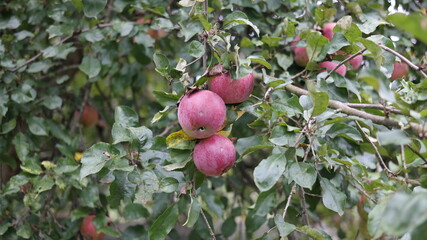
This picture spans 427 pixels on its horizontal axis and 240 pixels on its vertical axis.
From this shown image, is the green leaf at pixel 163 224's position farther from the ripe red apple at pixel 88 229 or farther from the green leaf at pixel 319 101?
the ripe red apple at pixel 88 229

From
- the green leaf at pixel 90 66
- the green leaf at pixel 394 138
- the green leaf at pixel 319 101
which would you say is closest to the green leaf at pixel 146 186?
the green leaf at pixel 319 101

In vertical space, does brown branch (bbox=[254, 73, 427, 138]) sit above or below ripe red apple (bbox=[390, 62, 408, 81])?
above

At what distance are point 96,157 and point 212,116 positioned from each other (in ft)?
0.93

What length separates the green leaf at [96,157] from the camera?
1.01 metres

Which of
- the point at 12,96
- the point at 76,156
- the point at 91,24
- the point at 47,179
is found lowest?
the point at 76,156

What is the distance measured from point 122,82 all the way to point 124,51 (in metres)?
0.24

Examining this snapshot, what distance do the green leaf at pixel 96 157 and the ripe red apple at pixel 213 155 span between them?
0.19m

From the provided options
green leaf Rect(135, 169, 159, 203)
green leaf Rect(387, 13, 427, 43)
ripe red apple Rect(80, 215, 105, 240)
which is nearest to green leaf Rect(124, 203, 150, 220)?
ripe red apple Rect(80, 215, 105, 240)

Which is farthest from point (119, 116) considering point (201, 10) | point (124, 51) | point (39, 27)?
point (39, 27)

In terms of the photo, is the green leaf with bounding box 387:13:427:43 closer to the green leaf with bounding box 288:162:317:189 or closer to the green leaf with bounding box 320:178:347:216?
the green leaf with bounding box 288:162:317:189

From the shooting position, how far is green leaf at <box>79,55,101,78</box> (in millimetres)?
1562

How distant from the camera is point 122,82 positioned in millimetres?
1928

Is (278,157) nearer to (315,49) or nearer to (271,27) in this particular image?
(315,49)

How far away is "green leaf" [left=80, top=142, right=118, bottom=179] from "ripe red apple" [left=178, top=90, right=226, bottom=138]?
7.7 inches
